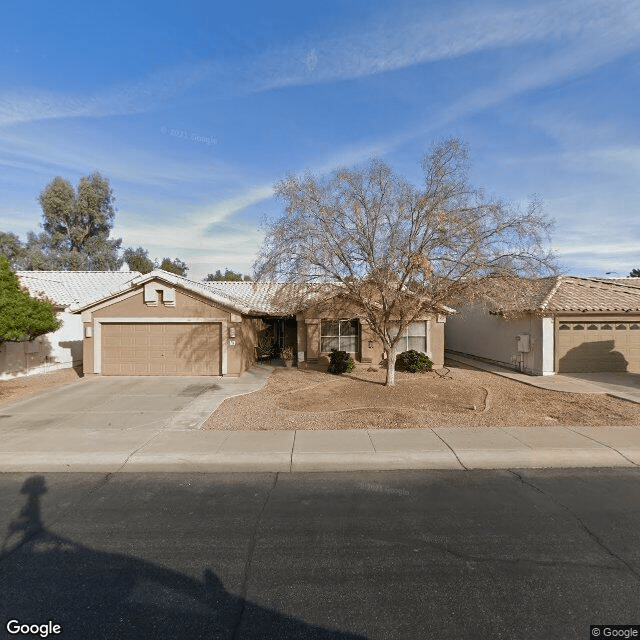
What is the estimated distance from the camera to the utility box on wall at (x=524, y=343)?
17.2 metres

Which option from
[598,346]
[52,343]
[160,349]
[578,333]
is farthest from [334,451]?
[52,343]

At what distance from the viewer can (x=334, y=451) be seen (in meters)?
7.08

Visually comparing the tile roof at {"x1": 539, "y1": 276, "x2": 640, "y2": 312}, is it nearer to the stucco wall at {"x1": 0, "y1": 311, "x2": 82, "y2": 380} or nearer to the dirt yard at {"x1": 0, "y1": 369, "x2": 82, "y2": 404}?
the dirt yard at {"x1": 0, "y1": 369, "x2": 82, "y2": 404}

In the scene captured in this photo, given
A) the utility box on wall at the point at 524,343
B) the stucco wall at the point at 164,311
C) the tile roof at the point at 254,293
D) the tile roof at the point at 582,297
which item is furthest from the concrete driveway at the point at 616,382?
the stucco wall at the point at 164,311

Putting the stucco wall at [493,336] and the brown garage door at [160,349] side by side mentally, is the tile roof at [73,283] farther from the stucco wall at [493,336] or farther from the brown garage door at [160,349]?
the stucco wall at [493,336]

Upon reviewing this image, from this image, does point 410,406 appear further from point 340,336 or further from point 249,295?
point 249,295

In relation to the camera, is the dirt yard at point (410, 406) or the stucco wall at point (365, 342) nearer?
the dirt yard at point (410, 406)

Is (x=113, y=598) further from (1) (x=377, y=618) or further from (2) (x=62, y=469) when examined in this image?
(2) (x=62, y=469)

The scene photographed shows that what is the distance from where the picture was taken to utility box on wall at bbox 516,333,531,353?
679 inches

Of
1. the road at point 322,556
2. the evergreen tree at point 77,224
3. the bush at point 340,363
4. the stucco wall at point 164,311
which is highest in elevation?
the evergreen tree at point 77,224

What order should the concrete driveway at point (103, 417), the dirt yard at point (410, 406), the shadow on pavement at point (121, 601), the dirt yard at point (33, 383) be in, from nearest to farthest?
1. the shadow on pavement at point (121, 601)
2. the concrete driveway at point (103, 417)
3. the dirt yard at point (410, 406)
4. the dirt yard at point (33, 383)

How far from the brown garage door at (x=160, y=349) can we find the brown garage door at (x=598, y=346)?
47.2 feet

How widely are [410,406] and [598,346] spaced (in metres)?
11.2

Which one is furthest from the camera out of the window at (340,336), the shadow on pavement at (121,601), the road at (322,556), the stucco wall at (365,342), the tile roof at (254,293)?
the window at (340,336)
